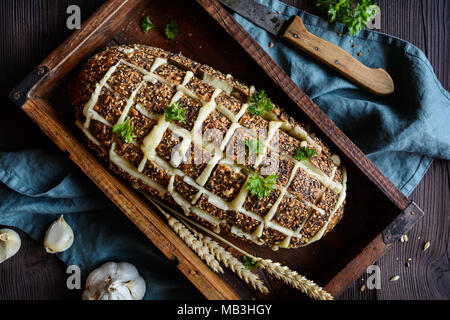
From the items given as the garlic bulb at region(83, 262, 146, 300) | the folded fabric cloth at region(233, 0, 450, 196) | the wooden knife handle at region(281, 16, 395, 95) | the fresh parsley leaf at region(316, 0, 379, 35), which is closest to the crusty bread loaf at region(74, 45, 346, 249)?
the folded fabric cloth at region(233, 0, 450, 196)

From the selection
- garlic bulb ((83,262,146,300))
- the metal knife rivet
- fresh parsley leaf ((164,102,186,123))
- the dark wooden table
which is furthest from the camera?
the dark wooden table

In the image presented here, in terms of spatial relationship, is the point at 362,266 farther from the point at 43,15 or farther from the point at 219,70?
the point at 43,15

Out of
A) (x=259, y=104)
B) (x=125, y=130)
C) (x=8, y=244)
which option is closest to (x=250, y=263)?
(x=259, y=104)

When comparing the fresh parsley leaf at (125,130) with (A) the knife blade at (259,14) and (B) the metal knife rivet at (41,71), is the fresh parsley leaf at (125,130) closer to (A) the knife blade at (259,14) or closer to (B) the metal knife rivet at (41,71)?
(B) the metal knife rivet at (41,71)

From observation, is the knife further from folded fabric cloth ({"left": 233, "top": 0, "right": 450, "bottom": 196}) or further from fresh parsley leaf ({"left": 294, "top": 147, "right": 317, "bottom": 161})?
fresh parsley leaf ({"left": 294, "top": 147, "right": 317, "bottom": 161})

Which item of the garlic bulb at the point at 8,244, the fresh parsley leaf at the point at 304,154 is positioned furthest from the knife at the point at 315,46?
the garlic bulb at the point at 8,244
